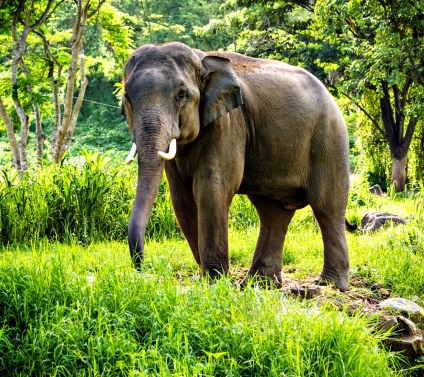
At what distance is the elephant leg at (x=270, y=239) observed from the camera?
5.84m

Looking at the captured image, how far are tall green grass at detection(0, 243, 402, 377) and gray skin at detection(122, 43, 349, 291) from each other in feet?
1.48

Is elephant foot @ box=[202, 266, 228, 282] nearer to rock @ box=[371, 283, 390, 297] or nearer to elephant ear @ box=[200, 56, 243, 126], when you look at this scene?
elephant ear @ box=[200, 56, 243, 126]

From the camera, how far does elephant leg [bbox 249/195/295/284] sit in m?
5.84

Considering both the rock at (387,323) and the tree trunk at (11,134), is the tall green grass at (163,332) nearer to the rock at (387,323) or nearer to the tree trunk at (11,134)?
the rock at (387,323)

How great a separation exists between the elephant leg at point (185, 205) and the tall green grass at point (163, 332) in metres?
1.07

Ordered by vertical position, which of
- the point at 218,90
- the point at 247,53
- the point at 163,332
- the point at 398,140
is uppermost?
the point at 247,53

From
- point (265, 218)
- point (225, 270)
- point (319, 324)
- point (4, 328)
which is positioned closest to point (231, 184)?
point (225, 270)

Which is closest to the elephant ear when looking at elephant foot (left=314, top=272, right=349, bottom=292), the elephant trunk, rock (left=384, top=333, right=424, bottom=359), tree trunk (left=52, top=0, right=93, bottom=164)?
the elephant trunk

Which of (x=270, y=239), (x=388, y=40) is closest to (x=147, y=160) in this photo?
(x=270, y=239)

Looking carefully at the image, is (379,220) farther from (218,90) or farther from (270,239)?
(218,90)

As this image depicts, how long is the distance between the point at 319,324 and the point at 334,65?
1568cm

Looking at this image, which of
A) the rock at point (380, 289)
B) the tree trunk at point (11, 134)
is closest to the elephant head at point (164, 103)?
the rock at point (380, 289)

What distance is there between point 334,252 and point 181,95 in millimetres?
2028

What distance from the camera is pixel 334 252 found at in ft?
18.9
